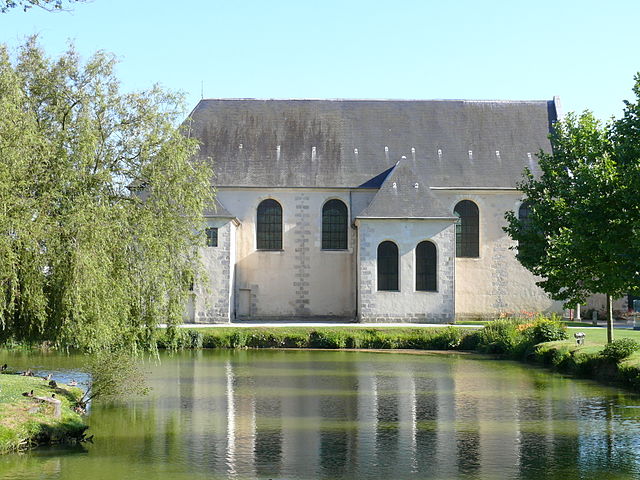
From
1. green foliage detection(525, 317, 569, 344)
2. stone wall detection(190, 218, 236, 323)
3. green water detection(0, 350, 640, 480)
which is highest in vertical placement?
stone wall detection(190, 218, 236, 323)

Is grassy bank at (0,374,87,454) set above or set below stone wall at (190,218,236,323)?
below

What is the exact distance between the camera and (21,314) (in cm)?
1527

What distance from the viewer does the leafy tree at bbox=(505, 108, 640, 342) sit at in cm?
1903

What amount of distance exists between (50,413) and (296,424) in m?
4.40

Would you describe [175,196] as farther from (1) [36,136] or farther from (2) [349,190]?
(2) [349,190]

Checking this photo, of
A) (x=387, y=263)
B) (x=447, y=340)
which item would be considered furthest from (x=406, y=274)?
(x=447, y=340)

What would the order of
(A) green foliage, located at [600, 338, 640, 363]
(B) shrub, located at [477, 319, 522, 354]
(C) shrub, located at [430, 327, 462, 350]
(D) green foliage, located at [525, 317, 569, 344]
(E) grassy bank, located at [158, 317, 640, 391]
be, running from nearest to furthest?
(A) green foliage, located at [600, 338, 640, 363] → (D) green foliage, located at [525, 317, 569, 344] → (E) grassy bank, located at [158, 317, 640, 391] → (B) shrub, located at [477, 319, 522, 354] → (C) shrub, located at [430, 327, 462, 350]

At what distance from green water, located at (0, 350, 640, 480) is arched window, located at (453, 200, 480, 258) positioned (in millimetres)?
13973

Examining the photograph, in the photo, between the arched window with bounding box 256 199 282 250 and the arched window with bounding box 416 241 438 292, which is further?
the arched window with bounding box 256 199 282 250

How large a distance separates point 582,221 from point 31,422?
12904 mm

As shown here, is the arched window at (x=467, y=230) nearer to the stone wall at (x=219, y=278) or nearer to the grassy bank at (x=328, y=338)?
the grassy bank at (x=328, y=338)

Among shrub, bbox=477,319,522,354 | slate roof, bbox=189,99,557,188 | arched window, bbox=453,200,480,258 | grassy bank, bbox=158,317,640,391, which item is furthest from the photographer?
arched window, bbox=453,200,480,258

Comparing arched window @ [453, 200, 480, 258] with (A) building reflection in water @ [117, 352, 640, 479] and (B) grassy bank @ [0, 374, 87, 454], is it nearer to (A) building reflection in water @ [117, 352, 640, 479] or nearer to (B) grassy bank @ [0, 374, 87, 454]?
(A) building reflection in water @ [117, 352, 640, 479]

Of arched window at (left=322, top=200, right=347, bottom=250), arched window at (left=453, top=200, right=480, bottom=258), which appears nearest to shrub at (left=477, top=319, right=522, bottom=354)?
arched window at (left=453, top=200, right=480, bottom=258)
